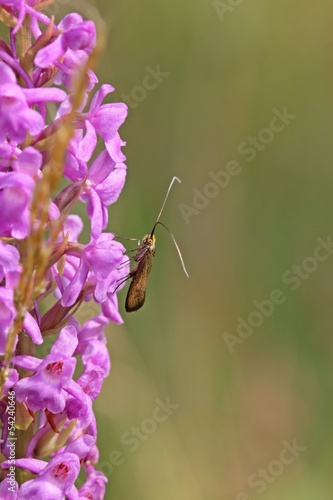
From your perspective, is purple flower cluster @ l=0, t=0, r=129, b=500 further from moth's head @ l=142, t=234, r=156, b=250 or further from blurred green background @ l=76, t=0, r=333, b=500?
blurred green background @ l=76, t=0, r=333, b=500

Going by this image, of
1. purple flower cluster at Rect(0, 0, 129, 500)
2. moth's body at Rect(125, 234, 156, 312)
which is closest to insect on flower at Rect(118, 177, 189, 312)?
moth's body at Rect(125, 234, 156, 312)

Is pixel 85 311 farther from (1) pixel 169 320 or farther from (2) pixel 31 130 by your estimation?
(2) pixel 31 130

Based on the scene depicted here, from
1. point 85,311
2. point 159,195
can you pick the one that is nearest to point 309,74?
point 159,195

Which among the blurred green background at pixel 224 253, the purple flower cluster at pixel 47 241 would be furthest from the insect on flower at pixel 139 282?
the blurred green background at pixel 224 253

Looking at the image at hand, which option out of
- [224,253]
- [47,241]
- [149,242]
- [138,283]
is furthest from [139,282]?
[224,253]

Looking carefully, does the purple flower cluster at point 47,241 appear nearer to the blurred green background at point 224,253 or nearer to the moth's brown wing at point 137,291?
the moth's brown wing at point 137,291

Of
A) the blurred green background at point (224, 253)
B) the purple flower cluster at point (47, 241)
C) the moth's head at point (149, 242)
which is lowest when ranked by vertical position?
the blurred green background at point (224, 253)
